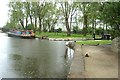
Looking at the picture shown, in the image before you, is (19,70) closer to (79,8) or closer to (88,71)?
(88,71)

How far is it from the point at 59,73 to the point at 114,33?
803cm

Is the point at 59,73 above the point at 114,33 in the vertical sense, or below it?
below

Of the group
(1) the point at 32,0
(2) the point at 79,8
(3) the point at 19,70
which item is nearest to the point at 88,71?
Result: (3) the point at 19,70

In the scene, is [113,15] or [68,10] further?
[68,10]

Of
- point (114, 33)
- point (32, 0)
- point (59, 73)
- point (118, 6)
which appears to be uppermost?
point (32, 0)

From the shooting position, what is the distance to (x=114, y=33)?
1800 centimetres

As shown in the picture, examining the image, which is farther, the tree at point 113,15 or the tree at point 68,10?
the tree at point 68,10

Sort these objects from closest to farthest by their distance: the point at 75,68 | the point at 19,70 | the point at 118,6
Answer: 1. the point at 75,68
2. the point at 19,70
3. the point at 118,6

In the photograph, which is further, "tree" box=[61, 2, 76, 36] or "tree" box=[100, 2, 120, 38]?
"tree" box=[61, 2, 76, 36]

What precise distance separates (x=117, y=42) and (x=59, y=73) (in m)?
6.37

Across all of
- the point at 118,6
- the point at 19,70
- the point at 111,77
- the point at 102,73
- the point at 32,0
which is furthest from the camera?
the point at 32,0

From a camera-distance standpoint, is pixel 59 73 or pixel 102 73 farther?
pixel 59 73

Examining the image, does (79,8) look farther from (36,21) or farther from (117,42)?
(117,42)

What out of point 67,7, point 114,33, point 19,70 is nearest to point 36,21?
point 67,7
